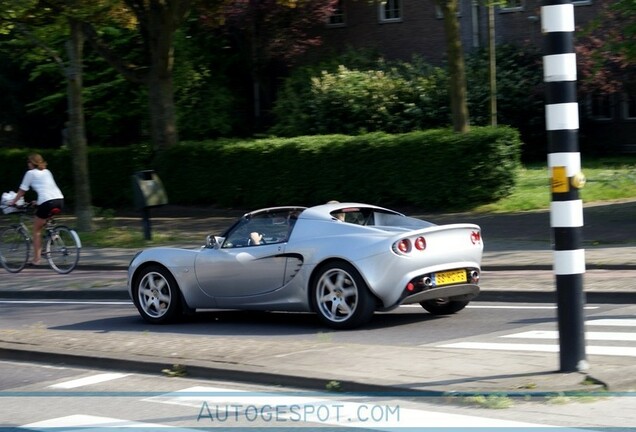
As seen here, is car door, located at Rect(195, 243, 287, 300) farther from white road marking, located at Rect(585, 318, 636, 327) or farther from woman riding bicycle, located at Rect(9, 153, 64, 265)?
woman riding bicycle, located at Rect(9, 153, 64, 265)

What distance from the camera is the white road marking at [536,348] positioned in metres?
8.60

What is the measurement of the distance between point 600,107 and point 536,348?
92.7 feet

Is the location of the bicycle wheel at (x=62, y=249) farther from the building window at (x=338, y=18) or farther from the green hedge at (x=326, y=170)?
the building window at (x=338, y=18)

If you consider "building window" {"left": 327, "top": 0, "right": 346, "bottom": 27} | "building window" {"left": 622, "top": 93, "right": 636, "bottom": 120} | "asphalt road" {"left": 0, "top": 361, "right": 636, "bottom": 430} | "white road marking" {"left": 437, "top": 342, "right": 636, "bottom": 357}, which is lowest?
"white road marking" {"left": 437, "top": 342, "right": 636, "bottom": 357}

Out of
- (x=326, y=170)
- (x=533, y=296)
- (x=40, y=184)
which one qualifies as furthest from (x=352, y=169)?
(x=533, y=296)

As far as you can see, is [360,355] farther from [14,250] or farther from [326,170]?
[326,170]

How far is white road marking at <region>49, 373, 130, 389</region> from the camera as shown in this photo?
8483mm

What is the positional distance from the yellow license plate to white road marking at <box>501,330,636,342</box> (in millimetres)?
1069

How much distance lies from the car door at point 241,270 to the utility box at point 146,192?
28.3ft

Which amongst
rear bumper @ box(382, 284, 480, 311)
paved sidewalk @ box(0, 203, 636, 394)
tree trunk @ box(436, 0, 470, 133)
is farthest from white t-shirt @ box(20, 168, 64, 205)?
tree trunk @ box(436, 0, 470, 133)

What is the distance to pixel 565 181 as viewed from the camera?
7.51 metres

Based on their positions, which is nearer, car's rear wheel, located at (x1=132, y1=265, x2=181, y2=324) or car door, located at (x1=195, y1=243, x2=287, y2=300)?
car door, located at (x1=195, y1=243, x2=287, y2=300)
